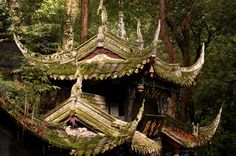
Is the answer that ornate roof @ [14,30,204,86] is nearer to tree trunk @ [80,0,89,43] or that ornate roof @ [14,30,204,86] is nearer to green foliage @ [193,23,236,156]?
tree trunk @ [80,0,89,43]

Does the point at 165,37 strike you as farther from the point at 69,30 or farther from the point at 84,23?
the point at 69,30

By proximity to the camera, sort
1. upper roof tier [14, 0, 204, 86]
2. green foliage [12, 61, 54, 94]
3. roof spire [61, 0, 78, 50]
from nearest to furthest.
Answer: green foliage [12, 61, 54, 94]
upper roof tier [14, 0, 204, 86]
roof spire [61, 0, 78, 50]

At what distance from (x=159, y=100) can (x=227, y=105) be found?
453 inches

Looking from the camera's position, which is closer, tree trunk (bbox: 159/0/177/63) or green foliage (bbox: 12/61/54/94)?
green foliage (bbox: 12/61/54/94)

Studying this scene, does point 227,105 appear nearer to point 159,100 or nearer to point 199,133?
point 199,133

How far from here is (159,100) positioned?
14.0m

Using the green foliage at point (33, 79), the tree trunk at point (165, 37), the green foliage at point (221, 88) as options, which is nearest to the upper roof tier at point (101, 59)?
the green foliage at point (33, 79)

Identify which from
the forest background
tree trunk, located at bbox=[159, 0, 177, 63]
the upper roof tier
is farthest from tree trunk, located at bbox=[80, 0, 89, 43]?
the forest background

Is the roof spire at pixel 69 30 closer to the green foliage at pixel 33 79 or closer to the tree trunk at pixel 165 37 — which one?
the tree trunk at pixel 165 37

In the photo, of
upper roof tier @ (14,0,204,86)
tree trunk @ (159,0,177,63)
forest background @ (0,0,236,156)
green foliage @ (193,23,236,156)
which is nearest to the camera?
upper roof tier @ (14,0,204,86)

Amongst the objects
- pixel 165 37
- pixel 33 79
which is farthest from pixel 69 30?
pixel 33 79

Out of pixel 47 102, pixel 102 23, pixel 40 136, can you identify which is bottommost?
pixel 47 102

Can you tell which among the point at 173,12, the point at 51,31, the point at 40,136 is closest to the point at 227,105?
the point at 173,12

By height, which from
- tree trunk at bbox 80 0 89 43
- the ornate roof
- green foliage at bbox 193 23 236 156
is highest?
tree trunk at bbox 80 0 89 43
